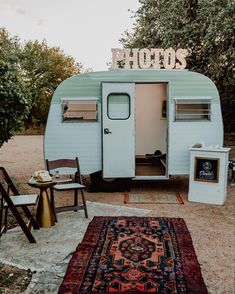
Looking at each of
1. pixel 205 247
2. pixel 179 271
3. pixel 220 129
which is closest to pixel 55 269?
pixel 179 271

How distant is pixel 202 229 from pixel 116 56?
15.1 feet

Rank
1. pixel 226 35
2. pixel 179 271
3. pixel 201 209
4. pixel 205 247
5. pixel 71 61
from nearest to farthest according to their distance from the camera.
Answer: pixel 179 271 → pixel 205 247 → pixel 201 209 → pixel 226 35 → pixel 71 61

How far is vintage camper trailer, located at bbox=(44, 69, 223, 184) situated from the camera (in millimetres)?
7969

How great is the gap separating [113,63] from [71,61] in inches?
964

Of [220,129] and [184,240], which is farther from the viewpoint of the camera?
[220,129]

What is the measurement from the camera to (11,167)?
472 inches

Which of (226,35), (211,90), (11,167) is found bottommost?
(11,167)

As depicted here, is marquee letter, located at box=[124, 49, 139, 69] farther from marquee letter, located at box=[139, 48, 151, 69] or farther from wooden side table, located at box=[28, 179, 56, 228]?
wooden side table, located at box=[28, 179, 56, 228]

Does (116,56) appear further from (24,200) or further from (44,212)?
(24,200)

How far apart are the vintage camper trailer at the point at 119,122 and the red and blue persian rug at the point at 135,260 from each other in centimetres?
228

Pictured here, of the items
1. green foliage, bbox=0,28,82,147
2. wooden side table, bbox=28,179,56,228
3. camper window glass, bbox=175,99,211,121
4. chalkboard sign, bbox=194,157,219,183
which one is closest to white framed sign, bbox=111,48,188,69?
camper window glass, bbox=175,99,211,121

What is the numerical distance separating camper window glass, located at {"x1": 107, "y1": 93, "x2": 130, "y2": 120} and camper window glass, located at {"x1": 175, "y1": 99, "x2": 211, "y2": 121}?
3.61ft

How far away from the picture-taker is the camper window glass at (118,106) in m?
7.96

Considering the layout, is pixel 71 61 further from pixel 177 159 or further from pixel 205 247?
pixel 205 247
